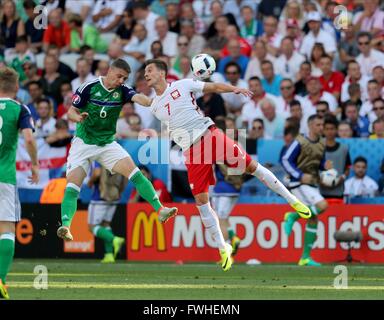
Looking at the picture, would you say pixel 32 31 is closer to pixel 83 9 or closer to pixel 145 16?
pixel 83 9

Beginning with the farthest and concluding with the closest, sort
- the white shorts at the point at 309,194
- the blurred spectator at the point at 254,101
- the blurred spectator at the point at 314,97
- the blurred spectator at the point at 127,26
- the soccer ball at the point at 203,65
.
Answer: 1. the blurred spectator at the point at 127,26
2. the blurred spectator at the point at 254,101
3. the blurred spectator at the point at 314,97
4. the white shorts at the point at 309,194
5. the soccer ball at the point at 203,65

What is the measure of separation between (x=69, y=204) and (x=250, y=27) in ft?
31.0

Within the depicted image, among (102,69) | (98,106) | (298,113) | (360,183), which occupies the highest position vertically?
(102,69)

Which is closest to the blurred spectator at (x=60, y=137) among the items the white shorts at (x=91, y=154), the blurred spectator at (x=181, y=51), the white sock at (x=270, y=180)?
the blurred spectator at (x=181, y=51)

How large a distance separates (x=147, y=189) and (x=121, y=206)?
5064 millimetres

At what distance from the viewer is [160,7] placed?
1070 inches

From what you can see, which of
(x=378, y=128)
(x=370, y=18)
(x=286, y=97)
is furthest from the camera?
(x=370, y=18)

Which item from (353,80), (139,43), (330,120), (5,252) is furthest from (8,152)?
(139,43)

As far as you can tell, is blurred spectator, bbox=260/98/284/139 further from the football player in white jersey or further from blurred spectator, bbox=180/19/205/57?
the football player in white jersey

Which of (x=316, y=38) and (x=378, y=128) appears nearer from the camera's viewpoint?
(x=378, y=128)

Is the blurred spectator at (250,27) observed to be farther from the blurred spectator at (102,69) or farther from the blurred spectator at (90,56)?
the blurred spectator at (90,56)

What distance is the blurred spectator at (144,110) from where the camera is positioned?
23.8 metres

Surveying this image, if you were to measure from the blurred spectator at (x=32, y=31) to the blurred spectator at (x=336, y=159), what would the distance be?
8.18 metres
